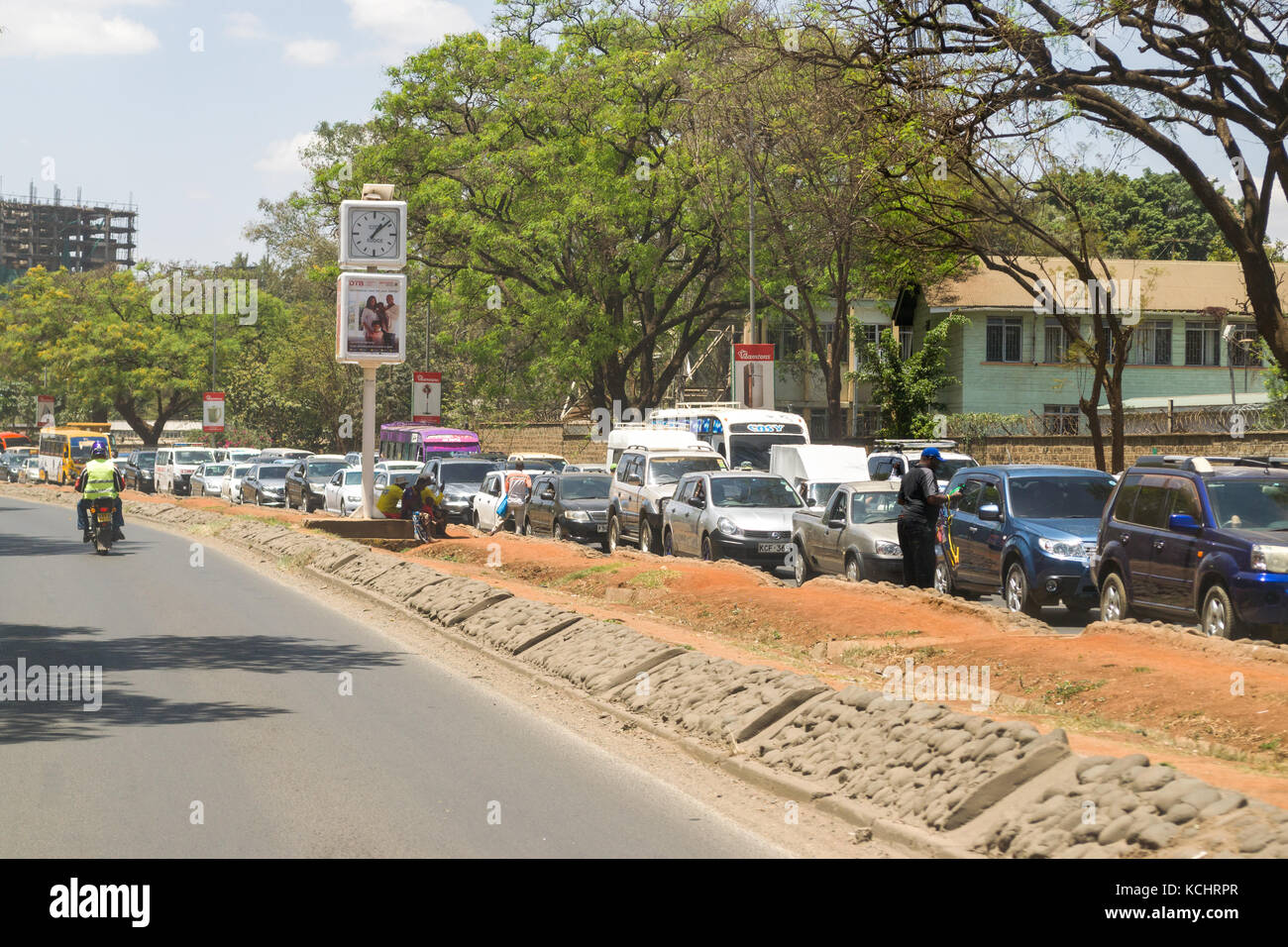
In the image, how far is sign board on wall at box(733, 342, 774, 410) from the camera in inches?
1470

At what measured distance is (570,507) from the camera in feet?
100

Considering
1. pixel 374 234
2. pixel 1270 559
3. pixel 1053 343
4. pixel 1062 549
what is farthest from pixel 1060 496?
pixel 1053 343

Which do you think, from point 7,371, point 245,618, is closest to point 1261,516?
point 245,618

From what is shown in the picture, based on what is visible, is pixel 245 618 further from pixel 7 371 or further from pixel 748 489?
pixel 7 371

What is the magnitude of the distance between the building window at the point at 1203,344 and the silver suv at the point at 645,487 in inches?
1109

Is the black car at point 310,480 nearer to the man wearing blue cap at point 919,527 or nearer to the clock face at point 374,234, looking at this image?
the clock face at point 374,234

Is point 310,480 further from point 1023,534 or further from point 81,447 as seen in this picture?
point 1023,534

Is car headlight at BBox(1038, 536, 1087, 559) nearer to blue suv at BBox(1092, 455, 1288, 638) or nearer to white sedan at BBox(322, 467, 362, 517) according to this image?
blue suv at BBox(1092, 455, 1288, 638)

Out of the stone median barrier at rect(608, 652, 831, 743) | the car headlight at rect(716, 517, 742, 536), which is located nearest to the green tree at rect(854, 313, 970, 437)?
the car headlight at rect(716, 517, 742, 536)

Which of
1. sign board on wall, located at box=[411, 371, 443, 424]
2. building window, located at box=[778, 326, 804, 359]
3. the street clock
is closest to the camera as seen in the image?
the street clock

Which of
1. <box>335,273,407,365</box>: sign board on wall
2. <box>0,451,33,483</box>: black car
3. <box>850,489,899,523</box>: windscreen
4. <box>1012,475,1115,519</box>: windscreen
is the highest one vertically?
<box>335,273,407,365</box>: sign board on wall

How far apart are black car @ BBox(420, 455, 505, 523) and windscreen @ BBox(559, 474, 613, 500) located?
5.04 m

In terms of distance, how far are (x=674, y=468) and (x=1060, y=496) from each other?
36.0 feet

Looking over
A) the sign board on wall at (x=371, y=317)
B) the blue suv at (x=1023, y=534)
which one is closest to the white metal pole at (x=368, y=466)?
the sign board on wall at (x=371, y=317)
